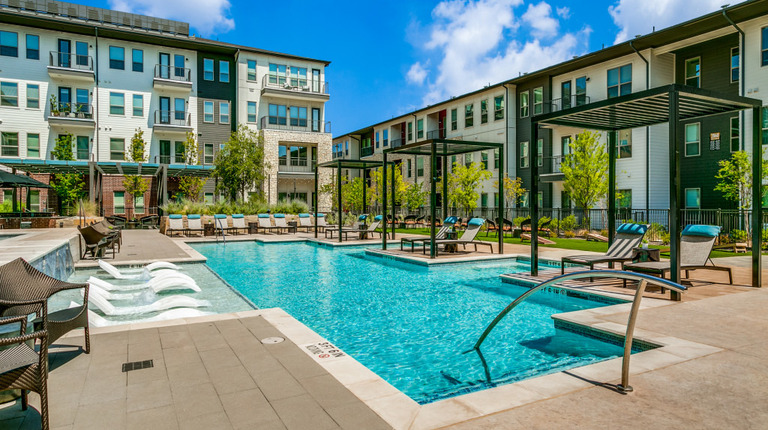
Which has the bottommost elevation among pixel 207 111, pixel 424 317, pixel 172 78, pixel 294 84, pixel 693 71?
pixel 424 317

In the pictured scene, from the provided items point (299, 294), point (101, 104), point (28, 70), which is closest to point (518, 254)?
point (299, 294)

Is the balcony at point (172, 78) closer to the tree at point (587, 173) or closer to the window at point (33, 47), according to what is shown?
the window at point (33, 47)

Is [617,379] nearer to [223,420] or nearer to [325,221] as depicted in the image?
[223,420]

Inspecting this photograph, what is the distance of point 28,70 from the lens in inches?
1155

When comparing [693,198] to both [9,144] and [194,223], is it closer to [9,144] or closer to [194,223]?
[194,223]

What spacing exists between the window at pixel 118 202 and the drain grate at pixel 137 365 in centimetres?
3143

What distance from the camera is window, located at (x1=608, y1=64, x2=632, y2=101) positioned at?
2350 cm

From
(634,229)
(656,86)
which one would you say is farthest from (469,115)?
(634,229)

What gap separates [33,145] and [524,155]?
31497 mm

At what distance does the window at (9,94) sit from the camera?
2880 cm

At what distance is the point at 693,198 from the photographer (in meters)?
21.8

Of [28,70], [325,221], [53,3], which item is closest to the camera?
[325,221]

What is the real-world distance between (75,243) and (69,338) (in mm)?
8068

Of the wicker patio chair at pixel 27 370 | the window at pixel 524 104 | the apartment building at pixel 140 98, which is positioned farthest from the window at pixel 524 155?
the wicker patio chair at pixel 27 370
